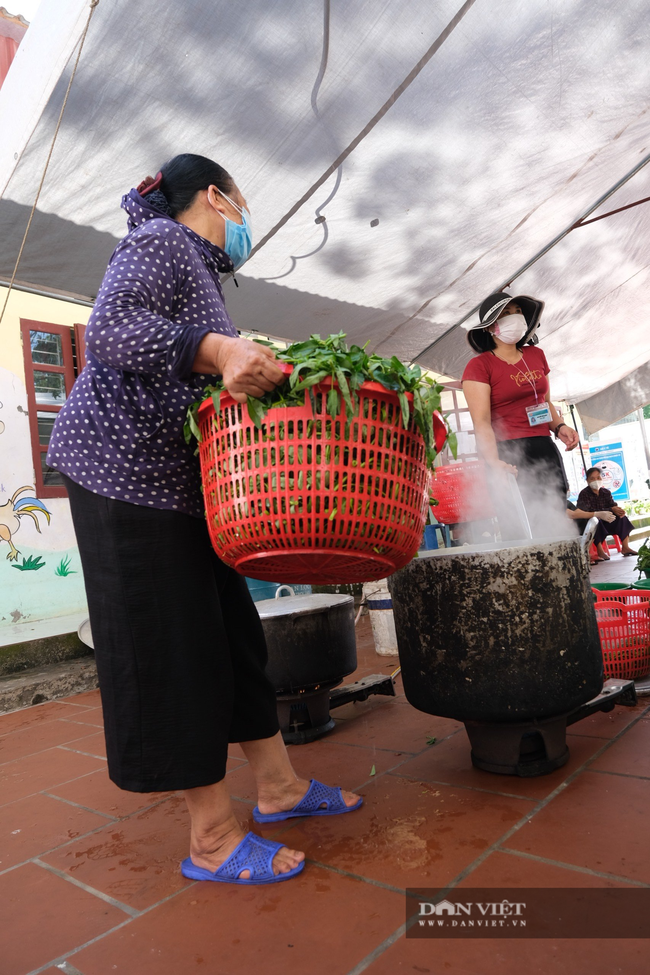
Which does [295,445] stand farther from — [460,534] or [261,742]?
[460,534]

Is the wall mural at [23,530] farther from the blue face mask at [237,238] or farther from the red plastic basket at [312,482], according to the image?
the red plastic basket at [312,482]

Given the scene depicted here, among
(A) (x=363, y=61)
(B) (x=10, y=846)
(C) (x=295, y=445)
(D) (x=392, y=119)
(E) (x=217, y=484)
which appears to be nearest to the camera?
(C) (x=295, y=445)

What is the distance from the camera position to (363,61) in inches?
119

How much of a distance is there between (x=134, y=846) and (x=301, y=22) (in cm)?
328

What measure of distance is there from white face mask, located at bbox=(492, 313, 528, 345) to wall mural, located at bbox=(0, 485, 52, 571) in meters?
3.87

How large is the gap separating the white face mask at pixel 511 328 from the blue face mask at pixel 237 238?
1745mm

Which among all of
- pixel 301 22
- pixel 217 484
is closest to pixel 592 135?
pixel 301 22

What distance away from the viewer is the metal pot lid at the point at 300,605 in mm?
2699

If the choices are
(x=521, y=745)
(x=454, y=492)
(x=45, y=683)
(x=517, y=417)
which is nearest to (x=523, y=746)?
(x=521, y=745)

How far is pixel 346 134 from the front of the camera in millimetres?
3328

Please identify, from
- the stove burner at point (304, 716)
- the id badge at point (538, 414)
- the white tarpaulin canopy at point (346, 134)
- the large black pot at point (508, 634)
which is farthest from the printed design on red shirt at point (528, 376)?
the stove burner at point (304, 716)

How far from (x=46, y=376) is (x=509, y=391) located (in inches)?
156

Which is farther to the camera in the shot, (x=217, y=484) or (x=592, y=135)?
(x=592, y=135)

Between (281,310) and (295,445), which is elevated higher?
(281,310)
